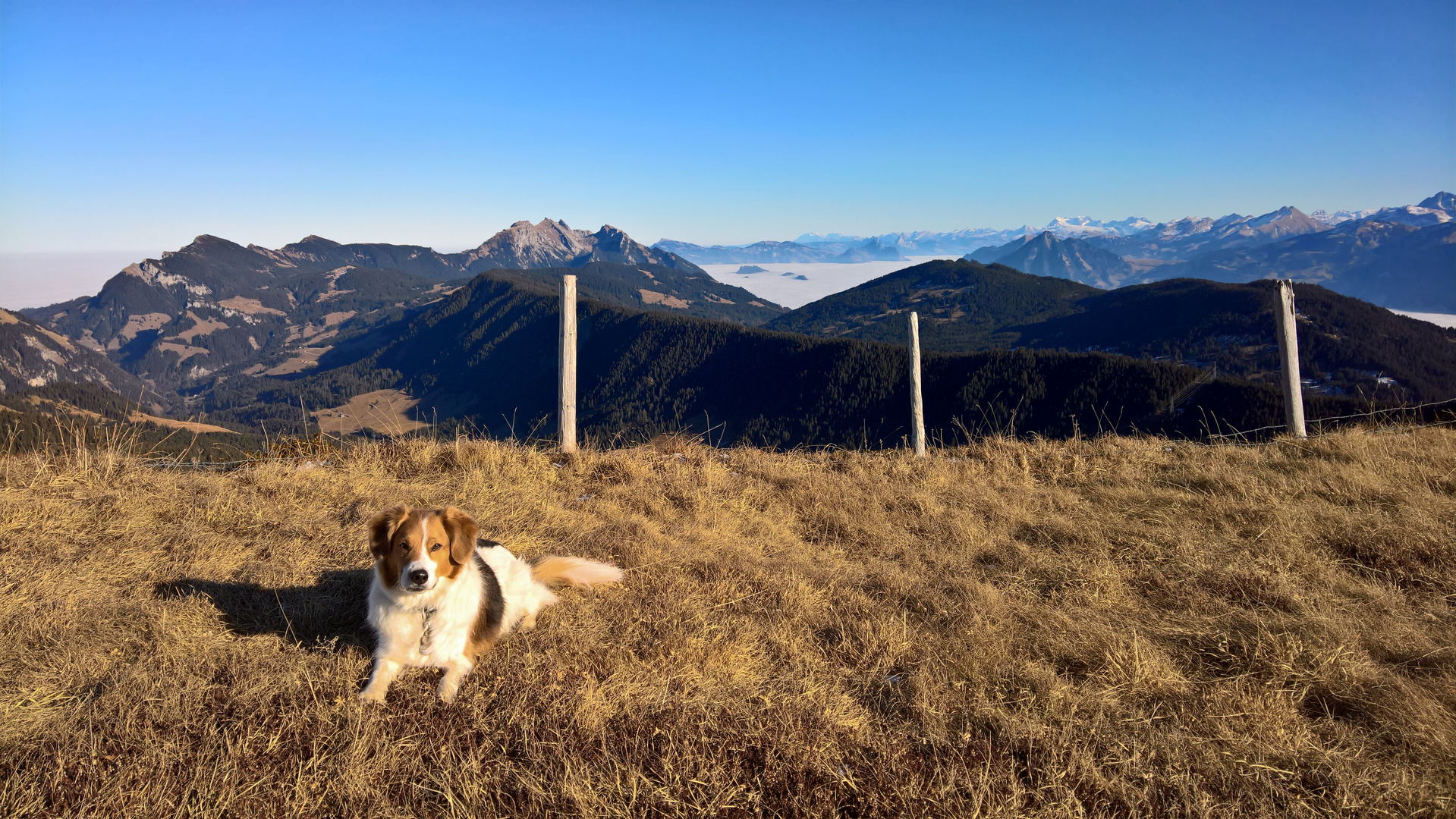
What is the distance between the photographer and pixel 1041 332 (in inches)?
7825

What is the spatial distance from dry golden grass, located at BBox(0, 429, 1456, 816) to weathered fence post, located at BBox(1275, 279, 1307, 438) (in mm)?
3892

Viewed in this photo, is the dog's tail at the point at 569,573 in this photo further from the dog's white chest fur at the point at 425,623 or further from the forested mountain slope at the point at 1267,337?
the forested mountain slope at the point at 1267,337

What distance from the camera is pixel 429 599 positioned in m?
3.52

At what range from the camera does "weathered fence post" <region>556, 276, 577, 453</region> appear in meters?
9.25

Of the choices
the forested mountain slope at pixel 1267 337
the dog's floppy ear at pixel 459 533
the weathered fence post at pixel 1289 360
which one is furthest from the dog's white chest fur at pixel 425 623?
the forested mountain slope at pixel 1267 337

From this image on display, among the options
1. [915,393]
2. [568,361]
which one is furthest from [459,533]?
[915,393]

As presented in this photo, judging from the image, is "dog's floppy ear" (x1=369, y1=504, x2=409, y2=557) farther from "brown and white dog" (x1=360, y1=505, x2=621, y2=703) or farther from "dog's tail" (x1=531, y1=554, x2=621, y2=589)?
"dog's tail" (x1=531, y1=554, x2=621, y2=589)

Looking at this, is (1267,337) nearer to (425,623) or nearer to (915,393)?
(915,393)

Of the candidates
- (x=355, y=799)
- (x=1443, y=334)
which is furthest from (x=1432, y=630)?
(x=1443, y=334)

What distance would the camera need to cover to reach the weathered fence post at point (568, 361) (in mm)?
9250

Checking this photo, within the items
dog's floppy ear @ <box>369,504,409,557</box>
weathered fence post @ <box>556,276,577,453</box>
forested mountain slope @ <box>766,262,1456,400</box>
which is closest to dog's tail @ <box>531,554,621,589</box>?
dog's floppy ear @ <box>369,504,409,557</box>

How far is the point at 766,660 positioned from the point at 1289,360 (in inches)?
437

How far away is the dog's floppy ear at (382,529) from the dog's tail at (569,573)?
106 centimetres

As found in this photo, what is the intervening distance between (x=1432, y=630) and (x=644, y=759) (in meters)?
4.54
